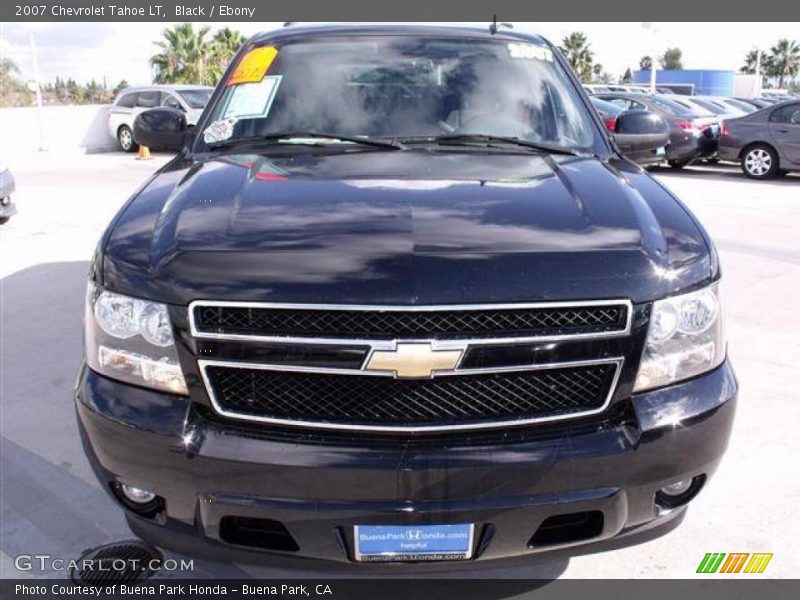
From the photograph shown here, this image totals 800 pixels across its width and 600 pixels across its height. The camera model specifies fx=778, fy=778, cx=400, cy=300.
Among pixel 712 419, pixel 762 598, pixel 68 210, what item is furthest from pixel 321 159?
pixel 68 210

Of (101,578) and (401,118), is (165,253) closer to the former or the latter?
(101,578)

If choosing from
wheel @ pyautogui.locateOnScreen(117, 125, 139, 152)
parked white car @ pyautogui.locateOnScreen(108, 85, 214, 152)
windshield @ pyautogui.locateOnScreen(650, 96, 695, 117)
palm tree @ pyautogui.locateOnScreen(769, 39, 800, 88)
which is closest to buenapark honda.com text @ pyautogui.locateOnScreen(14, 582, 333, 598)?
windshield @ pyautogui.locateOnScreen(650, 96, 695, 117)

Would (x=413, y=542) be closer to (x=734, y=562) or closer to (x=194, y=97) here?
(x=734, y=562)

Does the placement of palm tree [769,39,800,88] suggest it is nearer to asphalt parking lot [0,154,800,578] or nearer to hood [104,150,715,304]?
asphalt parking lot [0,154,800,578]

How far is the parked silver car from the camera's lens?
29.3ft

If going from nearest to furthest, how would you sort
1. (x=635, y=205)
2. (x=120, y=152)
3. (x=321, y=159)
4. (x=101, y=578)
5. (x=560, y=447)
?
(x=560, y=447)
(x=635, y=205)
(x=101, y=578)
(x=321, y=159)
(x=120, y=152)

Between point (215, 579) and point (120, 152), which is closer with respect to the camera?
point (215, 579)

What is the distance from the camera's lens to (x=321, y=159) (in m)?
3.02

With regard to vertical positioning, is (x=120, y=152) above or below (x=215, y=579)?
below

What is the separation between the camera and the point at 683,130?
15320 millimetres

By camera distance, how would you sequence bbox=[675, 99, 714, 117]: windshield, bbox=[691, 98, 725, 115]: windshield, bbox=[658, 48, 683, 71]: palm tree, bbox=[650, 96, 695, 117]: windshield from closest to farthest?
bbox=[650, 96, 695, 117]: windshield < bbox=[675, 99, 714, 117]: windshield < bbox=[691, 98, 725, 115]: windshield < bbox=[658, 48, 683, 71]: palm tree

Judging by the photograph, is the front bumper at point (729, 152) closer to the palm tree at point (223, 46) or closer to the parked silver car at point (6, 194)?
the parked silver car at point (6, 194)

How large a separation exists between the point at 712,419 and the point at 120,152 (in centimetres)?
2183

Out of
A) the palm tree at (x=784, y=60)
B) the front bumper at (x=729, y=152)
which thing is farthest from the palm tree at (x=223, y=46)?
the palm tree at (x=784, y=60)
